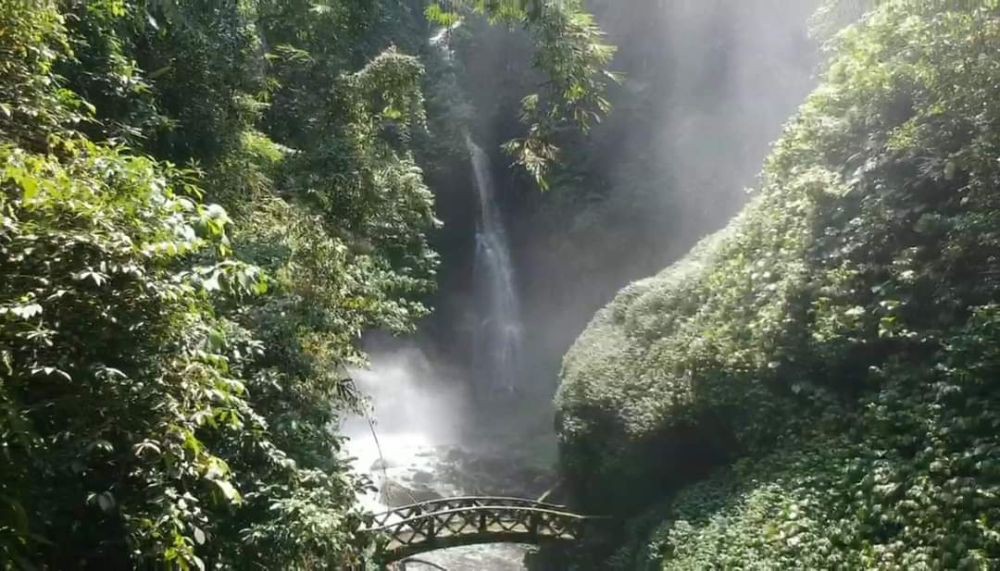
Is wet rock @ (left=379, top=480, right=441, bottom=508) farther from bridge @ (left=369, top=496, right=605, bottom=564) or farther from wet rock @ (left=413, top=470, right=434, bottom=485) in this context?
bridge @ (left=369, top=496, right=605, bottom=564)

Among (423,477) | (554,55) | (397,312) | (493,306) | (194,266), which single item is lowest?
(194,266)

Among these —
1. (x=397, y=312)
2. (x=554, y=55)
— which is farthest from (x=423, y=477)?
(x=554, y=55)

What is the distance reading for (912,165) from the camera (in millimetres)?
7316

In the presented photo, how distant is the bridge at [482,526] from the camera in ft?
29.7

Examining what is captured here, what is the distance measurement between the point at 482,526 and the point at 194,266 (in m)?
6.94

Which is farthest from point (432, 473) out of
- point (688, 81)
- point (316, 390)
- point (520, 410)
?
point (688, 81)

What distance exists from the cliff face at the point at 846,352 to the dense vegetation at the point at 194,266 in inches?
132

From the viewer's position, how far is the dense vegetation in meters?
2.85

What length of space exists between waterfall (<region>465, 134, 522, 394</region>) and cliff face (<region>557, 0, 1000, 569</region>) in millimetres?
12754

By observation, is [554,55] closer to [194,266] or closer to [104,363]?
[194,266]

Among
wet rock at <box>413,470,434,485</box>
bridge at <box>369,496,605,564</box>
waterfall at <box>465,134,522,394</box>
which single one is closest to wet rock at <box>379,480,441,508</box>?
wet rock at <box>413,470,434,485</box>

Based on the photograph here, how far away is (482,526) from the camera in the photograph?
9.49 meters

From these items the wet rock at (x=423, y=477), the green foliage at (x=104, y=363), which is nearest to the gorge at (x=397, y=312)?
the green foliage at (x=104, y=363)

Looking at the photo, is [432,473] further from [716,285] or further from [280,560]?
[280,560]
